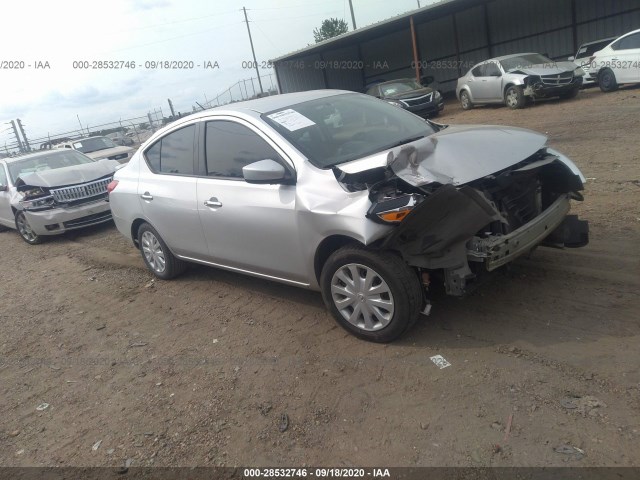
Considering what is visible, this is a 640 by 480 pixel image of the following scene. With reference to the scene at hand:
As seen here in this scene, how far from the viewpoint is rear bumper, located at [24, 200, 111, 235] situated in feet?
29.2

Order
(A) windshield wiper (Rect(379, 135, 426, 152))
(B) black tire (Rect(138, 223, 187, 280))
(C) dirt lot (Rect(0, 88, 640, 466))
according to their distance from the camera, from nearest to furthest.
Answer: (C) dirt lot (Rect(0, 88, 640, 466))
(A) windshield wiper (Rect(379, 135, 426, 152))
(B) black tire (Rect(138, 223, 187, 280))

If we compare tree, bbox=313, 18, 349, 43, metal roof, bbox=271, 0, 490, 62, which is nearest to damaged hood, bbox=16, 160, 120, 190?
metal roof, bbox=271, 0, 490, 62

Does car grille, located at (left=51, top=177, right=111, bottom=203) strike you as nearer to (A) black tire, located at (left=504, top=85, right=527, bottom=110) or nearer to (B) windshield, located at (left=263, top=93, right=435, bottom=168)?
(B) windshield, located at (left=263, top=93, right=435, bottom=168)

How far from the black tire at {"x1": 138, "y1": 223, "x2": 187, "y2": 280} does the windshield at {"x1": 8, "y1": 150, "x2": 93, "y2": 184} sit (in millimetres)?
5292

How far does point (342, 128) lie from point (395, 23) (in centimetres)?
2171

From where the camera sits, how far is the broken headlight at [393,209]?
3.29 metres

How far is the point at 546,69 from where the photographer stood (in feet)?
49.2

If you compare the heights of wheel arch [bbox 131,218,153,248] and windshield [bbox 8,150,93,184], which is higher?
windshield [bbox 8,150,93,184]

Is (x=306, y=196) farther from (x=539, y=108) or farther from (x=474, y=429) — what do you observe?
(x=539, y=108)

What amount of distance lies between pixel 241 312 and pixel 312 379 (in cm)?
146

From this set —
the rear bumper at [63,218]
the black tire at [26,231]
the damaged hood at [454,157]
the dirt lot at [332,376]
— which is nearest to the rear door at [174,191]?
the dirt lot at [332,376]

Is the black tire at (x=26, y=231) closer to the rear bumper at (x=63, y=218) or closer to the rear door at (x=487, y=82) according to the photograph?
the rear bumper at (x=63, y=218)

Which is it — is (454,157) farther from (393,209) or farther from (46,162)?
(46,162)

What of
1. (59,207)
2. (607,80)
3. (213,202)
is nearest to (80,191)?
(59,207)
